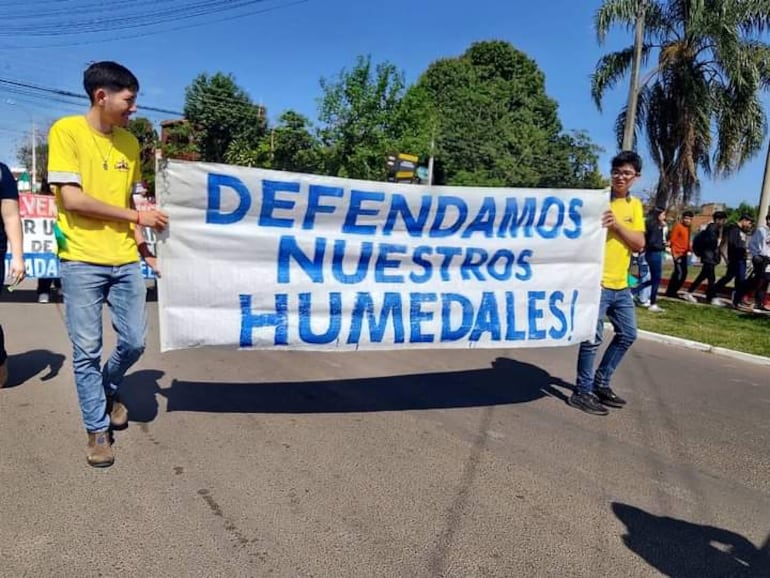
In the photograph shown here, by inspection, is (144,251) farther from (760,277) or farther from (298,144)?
(298,144)

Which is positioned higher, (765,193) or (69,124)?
(765,193)

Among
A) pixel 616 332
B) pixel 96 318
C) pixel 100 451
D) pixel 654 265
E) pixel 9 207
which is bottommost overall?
pixel 100 451

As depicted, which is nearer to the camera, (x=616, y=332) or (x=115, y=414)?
(x=115, y=414)

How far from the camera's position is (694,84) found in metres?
14.5

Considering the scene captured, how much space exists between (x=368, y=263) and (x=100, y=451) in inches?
73.3

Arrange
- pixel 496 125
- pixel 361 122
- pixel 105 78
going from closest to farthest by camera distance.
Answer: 1. pixel 105 78
2. pixel 361 122
3. pixel 496 125

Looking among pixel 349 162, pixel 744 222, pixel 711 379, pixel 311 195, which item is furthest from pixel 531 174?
pixel 311 195

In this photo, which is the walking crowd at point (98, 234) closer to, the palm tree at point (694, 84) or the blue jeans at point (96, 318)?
the blue jeans at point (96, 318)

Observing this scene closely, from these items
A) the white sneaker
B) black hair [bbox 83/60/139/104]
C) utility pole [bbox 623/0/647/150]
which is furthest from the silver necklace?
utility pole [bbox 623/0/647/150]

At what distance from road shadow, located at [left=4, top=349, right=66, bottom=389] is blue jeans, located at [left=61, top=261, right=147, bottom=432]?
1.83m

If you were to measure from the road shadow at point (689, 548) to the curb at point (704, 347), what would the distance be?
Answer: 4.87m

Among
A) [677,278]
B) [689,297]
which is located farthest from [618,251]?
[677,278]

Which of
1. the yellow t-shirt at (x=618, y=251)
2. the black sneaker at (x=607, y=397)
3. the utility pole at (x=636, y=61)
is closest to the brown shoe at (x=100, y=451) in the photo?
the yellow t-shirt at (x=618, y=251)

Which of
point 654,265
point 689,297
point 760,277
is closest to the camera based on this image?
point 654,265
